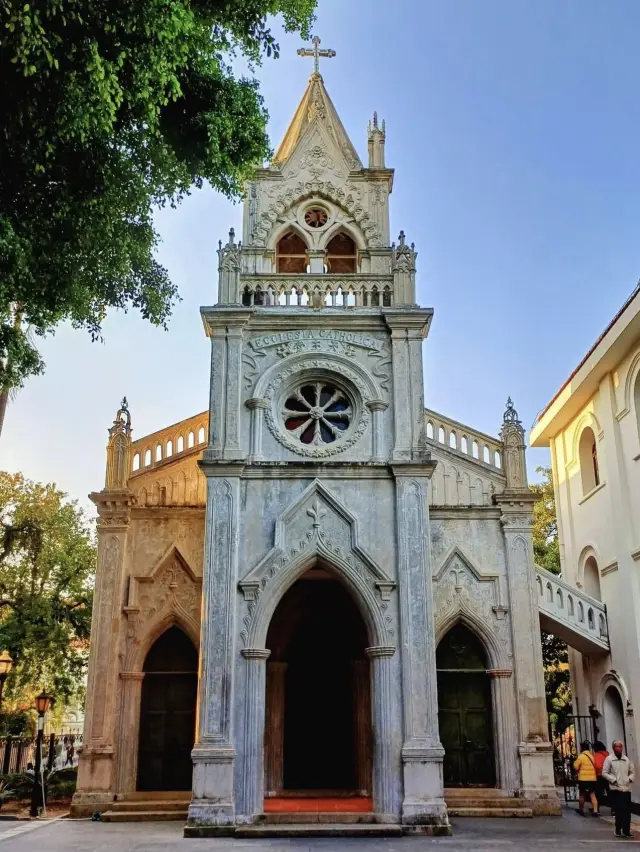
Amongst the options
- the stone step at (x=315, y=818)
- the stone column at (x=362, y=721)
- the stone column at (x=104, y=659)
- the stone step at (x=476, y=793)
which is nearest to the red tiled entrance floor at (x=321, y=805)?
the stone step at (x=315, y=818)

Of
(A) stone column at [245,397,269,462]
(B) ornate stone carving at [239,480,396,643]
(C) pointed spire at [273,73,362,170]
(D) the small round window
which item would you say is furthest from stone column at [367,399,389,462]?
(C) pointed spire at [273,73,362,170]

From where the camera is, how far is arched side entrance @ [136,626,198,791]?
58.3ft

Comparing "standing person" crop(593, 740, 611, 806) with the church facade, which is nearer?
the church facade

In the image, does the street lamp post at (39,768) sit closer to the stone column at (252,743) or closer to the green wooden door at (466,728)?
the stone column at (252,743)

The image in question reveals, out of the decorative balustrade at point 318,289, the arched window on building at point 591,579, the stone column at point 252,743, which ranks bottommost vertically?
the stone column at point 252,743

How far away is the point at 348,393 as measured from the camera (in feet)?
58.5

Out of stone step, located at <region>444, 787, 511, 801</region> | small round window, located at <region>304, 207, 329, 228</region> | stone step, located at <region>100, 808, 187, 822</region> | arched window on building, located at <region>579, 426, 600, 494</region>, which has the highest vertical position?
small round window, located at <region>304, 207, 329, 228</region>

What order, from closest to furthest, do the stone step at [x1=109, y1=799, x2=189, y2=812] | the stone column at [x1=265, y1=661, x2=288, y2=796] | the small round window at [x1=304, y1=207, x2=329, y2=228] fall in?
the stone step at [x1=109, y1=799, x2=189, y2=812]
the stone column at [x1=265, y1=661, x2=288, y2=796]
the small round window at [x1=304, y1=207, x2=329, y2=228]

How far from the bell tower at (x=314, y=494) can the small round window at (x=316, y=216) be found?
0.27 metres

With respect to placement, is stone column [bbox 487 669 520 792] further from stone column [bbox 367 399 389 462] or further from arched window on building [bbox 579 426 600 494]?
arched window on building [bbox 579 426 600 494]

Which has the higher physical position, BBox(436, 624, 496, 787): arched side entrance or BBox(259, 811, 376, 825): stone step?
BBox(436, 624, 496, 787): arched side entrance

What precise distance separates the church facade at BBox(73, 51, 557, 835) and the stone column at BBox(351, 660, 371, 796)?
5 cm

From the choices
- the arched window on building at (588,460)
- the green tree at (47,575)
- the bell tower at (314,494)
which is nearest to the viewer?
the bell tower at (314,494)

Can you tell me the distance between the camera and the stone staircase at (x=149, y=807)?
650 inches
